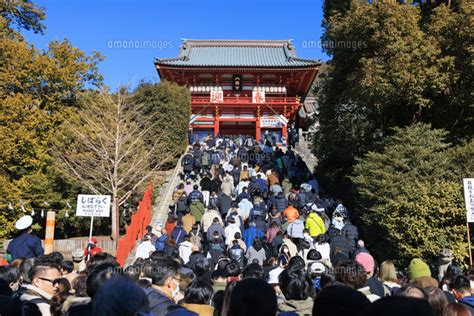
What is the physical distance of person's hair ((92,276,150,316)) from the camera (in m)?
2.19

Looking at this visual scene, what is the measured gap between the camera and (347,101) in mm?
15086

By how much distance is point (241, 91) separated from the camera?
3097cm

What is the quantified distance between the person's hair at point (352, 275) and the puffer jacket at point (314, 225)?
20.2ft

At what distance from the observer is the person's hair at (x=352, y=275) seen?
13.1 ft

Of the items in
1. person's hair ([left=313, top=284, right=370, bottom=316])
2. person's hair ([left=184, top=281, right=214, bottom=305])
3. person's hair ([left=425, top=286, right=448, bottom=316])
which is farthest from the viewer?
person's hair ([left=184, top=281, right=214, bottom=305])

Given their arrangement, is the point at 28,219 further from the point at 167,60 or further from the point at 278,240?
the point at 167,60

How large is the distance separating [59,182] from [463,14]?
1487 centimetres

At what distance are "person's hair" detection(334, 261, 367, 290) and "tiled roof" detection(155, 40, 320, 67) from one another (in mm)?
26523

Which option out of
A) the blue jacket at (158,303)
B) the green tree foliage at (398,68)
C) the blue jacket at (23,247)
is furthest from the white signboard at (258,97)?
the blue jacket at (158,303)

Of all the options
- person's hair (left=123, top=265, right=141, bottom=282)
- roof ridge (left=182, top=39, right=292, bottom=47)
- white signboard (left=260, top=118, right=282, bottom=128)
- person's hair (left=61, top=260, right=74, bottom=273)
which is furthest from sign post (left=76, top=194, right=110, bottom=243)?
roof ridge (left=182, top=39, right=292, bottom=47)

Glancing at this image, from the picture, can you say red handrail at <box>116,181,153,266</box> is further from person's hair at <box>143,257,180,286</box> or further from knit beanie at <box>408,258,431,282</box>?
knit beanie at <box>408,258,431,282</box>

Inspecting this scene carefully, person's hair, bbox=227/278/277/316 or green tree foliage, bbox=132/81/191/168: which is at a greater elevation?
green tree foliage, bbox=132/81/191/168

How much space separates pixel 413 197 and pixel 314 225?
8.10 ft

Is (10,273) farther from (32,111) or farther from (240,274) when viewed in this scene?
(32,111)
